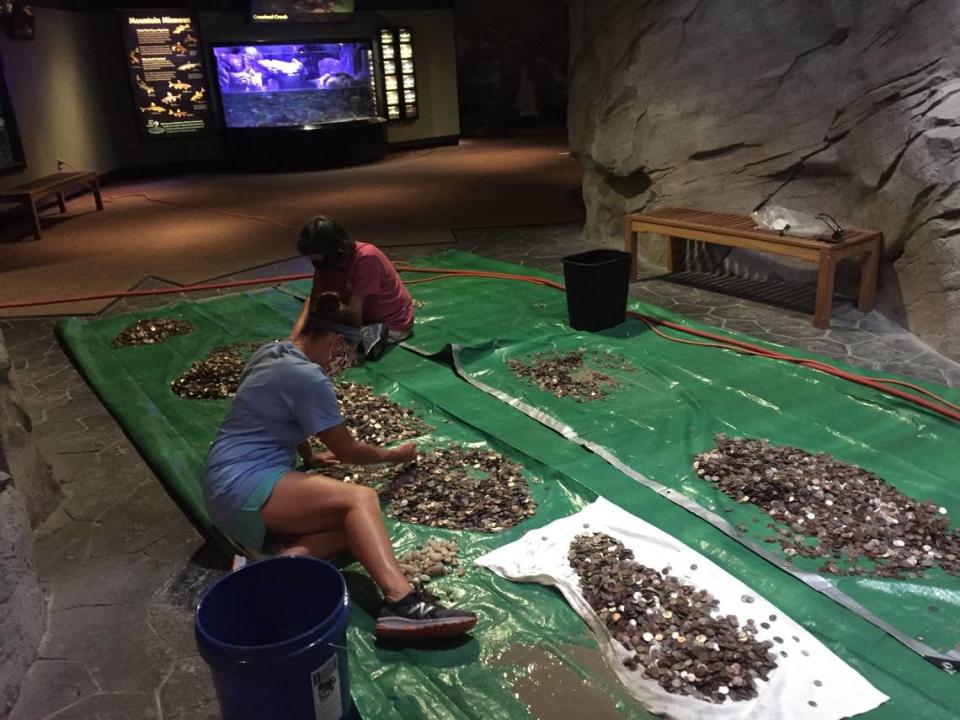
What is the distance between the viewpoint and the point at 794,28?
555 centimetres

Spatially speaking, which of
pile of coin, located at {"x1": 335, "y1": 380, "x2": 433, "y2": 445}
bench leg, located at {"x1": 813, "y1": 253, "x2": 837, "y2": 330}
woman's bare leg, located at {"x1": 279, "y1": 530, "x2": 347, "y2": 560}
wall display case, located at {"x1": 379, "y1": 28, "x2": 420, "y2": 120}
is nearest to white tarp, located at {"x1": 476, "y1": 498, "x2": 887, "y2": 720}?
woman's bare leg, located at {"x1": 279, "y1": 530, "x2": 347, "y2": 560}

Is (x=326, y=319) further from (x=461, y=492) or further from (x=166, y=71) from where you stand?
(x=166, y=71)

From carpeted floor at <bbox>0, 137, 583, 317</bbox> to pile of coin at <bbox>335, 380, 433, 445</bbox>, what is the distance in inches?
123

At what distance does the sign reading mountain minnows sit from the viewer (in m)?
12.7

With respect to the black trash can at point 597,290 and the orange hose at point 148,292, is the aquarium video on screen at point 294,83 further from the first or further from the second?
the black trash can at point 597,290

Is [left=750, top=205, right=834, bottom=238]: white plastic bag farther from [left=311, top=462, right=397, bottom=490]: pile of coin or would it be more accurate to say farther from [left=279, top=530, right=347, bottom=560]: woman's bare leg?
[left=279, top=530, right=347, bottom=560]: woman's bare leg

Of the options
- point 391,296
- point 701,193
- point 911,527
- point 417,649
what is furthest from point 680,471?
point 701,193

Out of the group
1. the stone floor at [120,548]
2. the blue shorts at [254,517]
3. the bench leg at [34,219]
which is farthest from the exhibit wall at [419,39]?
the blue shorts at [254,517]

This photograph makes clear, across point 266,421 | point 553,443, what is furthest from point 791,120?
point 266,421

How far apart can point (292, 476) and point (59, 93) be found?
11.2 meters

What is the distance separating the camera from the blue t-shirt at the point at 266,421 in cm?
239

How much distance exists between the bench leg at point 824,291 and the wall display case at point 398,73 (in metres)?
12.0

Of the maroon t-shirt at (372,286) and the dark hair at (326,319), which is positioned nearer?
the dark hair at (326,319)

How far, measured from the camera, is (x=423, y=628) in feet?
7.22
